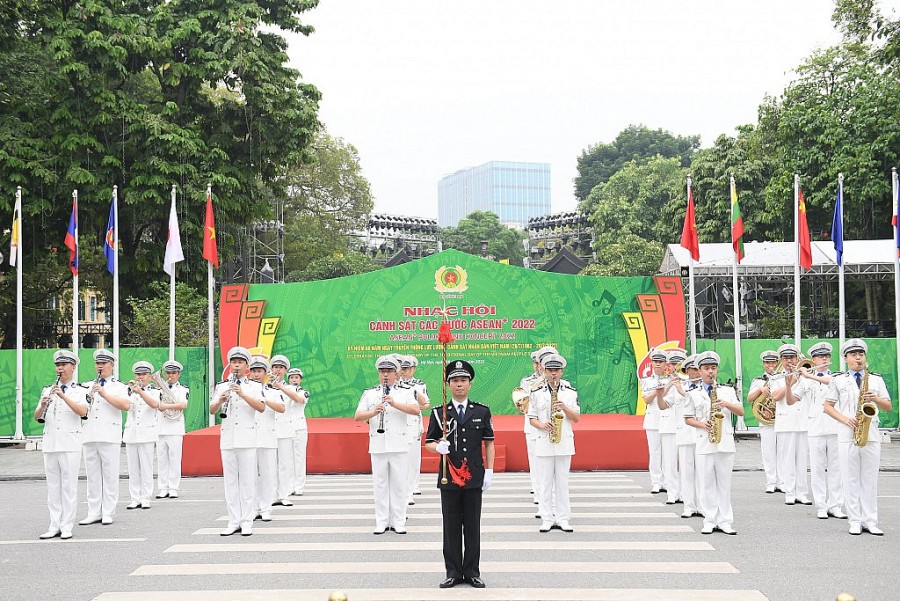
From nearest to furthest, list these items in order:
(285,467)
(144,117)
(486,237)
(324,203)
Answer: (285,467)
(144,117)
(324,203)
(486,237)

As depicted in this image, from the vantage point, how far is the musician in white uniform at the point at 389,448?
10836 millimetres

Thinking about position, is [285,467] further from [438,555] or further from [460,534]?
[460,534]

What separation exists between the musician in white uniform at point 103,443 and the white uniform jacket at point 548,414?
193 inches

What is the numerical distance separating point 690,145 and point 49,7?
65.3 metres

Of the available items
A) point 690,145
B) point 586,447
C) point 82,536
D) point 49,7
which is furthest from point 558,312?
point 690,145

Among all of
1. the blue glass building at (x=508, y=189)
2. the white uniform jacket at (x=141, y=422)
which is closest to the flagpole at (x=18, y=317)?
the white uniform jacket at (x=141, y=422)

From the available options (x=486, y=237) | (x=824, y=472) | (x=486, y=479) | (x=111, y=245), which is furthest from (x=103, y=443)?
(x=486, y=237)

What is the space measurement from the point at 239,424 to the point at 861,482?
6880 millimetres

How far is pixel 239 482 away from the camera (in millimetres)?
11008

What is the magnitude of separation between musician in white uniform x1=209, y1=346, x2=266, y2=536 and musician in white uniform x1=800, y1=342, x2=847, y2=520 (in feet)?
21.1

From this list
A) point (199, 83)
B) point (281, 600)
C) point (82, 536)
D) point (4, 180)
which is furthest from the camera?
point (199, 83)

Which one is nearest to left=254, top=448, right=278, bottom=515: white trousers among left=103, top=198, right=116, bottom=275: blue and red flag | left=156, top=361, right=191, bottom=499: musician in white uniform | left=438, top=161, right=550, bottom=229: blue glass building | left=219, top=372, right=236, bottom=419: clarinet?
left=219, top=372, right=236, bottom=419: clarinet

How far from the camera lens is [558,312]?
70.4 ft

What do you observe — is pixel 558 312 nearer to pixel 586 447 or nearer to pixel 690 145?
pixel 586 447
